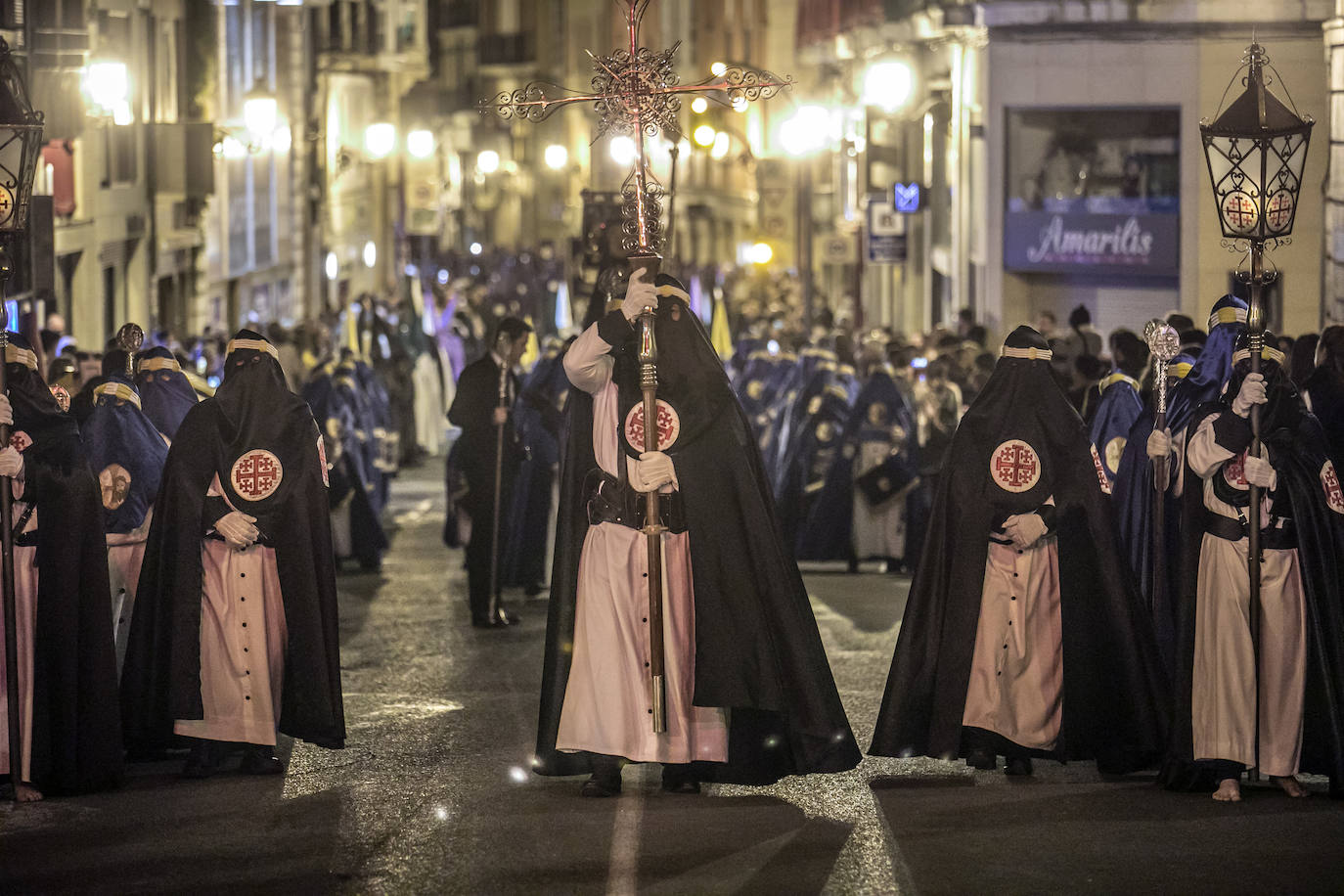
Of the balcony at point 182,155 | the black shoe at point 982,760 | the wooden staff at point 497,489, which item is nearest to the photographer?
the black shoe at point 982,760

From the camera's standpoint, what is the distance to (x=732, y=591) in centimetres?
938

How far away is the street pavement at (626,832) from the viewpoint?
26.6 feet

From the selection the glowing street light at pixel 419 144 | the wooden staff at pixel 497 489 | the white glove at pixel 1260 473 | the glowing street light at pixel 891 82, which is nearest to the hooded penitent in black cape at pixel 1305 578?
the white glove at pixel 1260 473

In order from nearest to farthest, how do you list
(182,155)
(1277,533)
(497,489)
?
1. (1277,533)
2. (497,489)
3. (182,155)

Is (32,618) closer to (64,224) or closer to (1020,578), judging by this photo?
(1020,578)

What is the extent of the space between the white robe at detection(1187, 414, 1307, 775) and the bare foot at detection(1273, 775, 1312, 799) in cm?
3

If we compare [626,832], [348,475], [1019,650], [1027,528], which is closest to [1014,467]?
[1027,528]

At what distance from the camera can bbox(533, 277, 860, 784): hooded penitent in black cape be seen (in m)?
9.38

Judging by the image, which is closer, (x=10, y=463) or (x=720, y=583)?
(x=10, y=463)

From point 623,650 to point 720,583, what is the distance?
1.53ft

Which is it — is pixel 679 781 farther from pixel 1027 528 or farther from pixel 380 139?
pixel 380 139

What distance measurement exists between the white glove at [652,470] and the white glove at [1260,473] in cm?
224

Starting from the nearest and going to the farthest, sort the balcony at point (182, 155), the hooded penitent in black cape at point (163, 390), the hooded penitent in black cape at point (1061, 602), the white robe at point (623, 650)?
the white robe at point (623, 650), the hooded penitent in black cape at point (1061, 602), the hooded penitent in black cape at point (163, 390), the balcony at point (182, 155)

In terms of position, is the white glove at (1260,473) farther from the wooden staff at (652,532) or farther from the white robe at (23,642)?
the white robe at (23,642)
